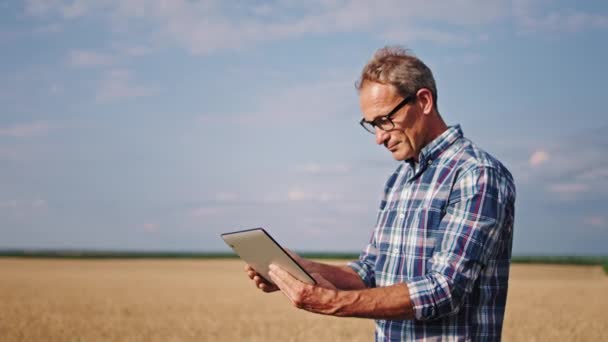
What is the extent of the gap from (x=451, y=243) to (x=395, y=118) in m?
0.60

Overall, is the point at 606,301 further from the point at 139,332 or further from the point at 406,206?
the point at 406,206

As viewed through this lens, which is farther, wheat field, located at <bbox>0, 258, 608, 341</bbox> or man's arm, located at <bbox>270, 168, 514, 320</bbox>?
wheat field, located at <bbox>0, 258, 608, 341</bbox>

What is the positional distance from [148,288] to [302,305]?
87.4ft

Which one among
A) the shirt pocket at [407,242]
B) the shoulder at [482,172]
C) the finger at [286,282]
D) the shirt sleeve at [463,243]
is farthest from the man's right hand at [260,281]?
the shoulder at [482,172]

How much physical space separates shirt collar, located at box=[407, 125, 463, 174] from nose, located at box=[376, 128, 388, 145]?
168mm

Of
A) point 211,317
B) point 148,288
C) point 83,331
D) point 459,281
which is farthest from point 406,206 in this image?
point 148,288

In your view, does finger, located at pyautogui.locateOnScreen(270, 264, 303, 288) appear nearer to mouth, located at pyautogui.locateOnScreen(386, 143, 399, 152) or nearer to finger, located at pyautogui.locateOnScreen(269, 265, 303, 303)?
finger, located at pyautogui.locateOnScreen(269, 265, 303, 303)

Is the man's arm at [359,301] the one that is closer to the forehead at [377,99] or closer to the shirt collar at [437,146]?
the shirt collar at [437,146]

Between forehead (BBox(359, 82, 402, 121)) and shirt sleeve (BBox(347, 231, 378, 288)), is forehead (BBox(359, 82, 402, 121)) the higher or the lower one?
the higher one

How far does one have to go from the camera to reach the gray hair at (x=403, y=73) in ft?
10.2

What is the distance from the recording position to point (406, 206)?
10.4 ft

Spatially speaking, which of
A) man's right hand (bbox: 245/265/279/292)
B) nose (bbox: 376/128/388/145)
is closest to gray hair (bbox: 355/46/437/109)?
nose (bbox: 376/128/388/145)

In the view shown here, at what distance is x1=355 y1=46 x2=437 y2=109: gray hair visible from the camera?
3.11 meters

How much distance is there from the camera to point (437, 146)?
3.14 m
